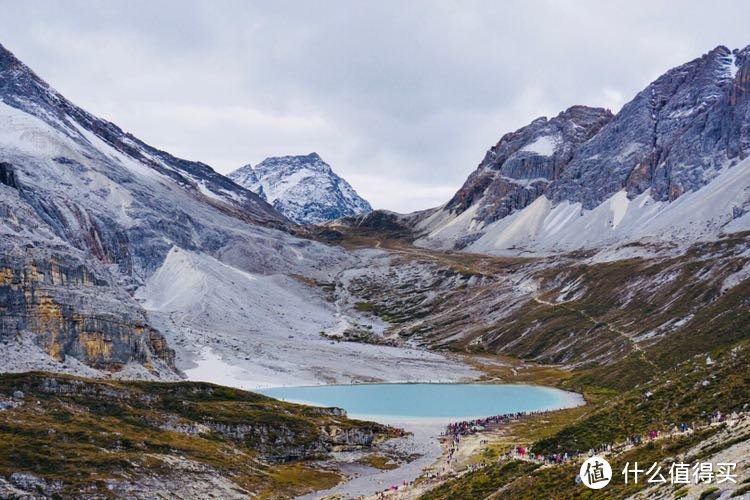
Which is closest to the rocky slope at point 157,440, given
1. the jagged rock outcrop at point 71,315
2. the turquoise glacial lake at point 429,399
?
the jagged rock outcrop at point 71,315

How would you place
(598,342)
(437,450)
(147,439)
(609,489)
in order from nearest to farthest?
(609,489) → (147,439) → (437,450) → (598,342)

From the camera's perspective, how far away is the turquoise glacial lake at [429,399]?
439 ft

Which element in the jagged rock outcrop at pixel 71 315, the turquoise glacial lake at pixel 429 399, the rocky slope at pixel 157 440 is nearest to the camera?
the rocky slope at pixel 157 440

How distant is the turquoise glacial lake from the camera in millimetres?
133750

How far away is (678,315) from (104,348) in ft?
418

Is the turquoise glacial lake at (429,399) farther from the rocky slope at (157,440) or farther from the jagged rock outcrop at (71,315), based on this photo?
the jagged rock outcrop at (71,315)

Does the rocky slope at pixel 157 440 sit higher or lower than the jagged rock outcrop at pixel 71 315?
lower

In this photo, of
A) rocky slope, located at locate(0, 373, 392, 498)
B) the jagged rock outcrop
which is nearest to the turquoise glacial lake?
rocky slope, located at locate(0, 373, 392, 498)

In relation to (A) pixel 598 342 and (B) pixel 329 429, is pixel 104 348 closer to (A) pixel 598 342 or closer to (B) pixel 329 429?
(B) pixel 329 429

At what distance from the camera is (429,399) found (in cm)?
15112

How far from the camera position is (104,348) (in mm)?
113062

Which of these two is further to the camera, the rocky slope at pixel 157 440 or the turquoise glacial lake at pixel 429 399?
the turquoise glacial lake at pixel 429 399

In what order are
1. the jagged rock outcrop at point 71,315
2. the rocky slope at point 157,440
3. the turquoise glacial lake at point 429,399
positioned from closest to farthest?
1. the rocky slope at point 157,440
2. the jagged rock outcrop at point 71,315
3. the turquoise glacial lake at point 429,399

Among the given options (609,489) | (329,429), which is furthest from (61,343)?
(609,489)
